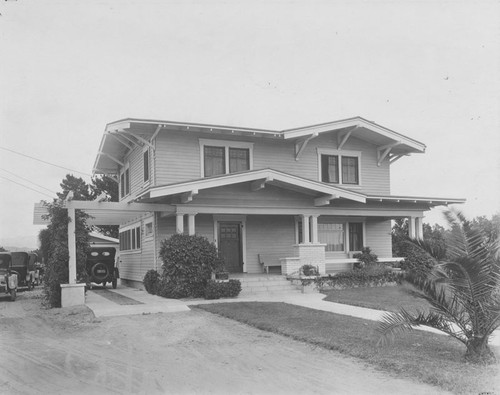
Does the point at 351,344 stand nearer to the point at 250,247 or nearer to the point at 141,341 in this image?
the point at 141,341

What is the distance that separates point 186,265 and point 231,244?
4.13 m

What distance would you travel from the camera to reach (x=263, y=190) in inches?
724

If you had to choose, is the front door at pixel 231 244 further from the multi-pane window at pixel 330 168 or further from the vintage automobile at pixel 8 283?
the vintage automobile at pixel 8 283

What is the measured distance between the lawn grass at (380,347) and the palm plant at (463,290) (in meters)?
0.35

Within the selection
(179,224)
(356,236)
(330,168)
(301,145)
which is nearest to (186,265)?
(179,224)

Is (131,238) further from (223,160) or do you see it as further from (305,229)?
(305,229)

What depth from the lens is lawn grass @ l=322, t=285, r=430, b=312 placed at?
13.0 meters

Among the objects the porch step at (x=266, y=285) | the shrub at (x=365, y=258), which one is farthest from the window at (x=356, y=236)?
the porch step at (x=266, y=285)

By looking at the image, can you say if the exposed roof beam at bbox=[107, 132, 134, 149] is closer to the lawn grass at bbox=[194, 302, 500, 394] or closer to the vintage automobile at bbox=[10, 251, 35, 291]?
the vintage automobile at bbox=[10, 251, 35, 291]

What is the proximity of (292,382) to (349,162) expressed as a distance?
16.7 m

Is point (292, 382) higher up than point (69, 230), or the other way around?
point (69, 230)

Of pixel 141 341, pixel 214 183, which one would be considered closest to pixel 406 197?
pixel 214 183

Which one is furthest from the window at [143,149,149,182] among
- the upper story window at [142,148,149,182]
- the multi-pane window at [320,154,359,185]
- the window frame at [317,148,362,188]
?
the multi-pane window at [320,154,359,185]

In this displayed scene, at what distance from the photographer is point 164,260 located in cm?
1591
